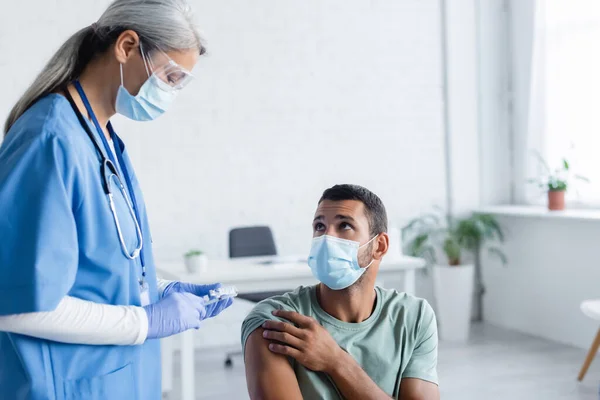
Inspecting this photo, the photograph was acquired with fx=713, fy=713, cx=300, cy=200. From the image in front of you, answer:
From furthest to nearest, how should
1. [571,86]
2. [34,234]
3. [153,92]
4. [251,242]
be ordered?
[571,86]
[251,242]
[153,92]
[34,234]

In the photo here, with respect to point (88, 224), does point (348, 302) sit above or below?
below

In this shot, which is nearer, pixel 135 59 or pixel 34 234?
pixel 34 234

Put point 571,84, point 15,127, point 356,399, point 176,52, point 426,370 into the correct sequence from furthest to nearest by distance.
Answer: point 571,84 → point 426,370 → point 356,399 → point 176,52 → point 15,127

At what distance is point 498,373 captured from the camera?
3562mm

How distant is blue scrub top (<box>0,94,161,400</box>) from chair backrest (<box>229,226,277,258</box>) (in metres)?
2.40

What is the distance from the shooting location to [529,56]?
4.41 meters

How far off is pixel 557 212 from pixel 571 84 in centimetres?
77

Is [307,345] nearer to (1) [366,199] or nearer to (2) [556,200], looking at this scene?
(1) [366,199]

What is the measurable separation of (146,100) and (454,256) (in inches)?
128

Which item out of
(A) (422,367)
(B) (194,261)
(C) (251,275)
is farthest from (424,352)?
(B) (194,261)

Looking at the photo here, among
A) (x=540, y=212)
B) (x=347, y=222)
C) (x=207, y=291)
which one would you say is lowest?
(x=540, y=212)

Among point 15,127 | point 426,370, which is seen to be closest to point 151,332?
point 15,127

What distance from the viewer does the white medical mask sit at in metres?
1.33

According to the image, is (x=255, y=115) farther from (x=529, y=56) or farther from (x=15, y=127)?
(x=15, y=127)
